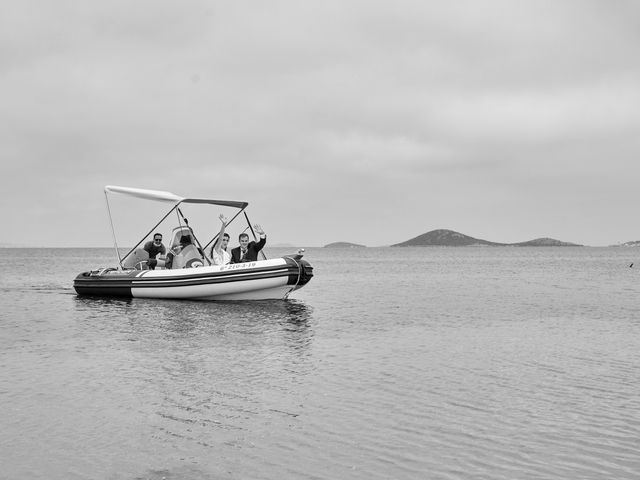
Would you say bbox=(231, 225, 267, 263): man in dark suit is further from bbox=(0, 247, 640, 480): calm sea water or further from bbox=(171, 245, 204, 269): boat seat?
bbox=(0, 247, 640, 480): calm sea water

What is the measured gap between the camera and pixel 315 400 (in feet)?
29.7

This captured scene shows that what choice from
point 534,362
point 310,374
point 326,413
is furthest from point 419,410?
point 534,362

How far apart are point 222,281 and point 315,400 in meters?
13.4

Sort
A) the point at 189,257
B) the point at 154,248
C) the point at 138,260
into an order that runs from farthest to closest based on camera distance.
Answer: the point at 138,260 < the point at 154,248 < the point at 189,257

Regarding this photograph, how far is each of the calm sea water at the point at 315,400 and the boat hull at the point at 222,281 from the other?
3.28 metres

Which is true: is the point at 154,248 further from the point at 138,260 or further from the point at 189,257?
the point at 189,257

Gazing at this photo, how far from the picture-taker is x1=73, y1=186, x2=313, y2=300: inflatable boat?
21812 mm

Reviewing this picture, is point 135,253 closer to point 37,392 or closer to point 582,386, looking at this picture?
point 37,392

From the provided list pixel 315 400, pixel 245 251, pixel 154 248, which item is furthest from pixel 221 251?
pixel 315 400

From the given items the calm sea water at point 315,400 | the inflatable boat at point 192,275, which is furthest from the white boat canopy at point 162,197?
the calm sea water at point 315,400

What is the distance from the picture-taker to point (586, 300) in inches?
1099

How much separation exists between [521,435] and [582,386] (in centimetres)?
314

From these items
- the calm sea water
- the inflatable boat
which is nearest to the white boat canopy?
the inflatable boat

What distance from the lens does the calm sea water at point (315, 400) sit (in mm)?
6484
